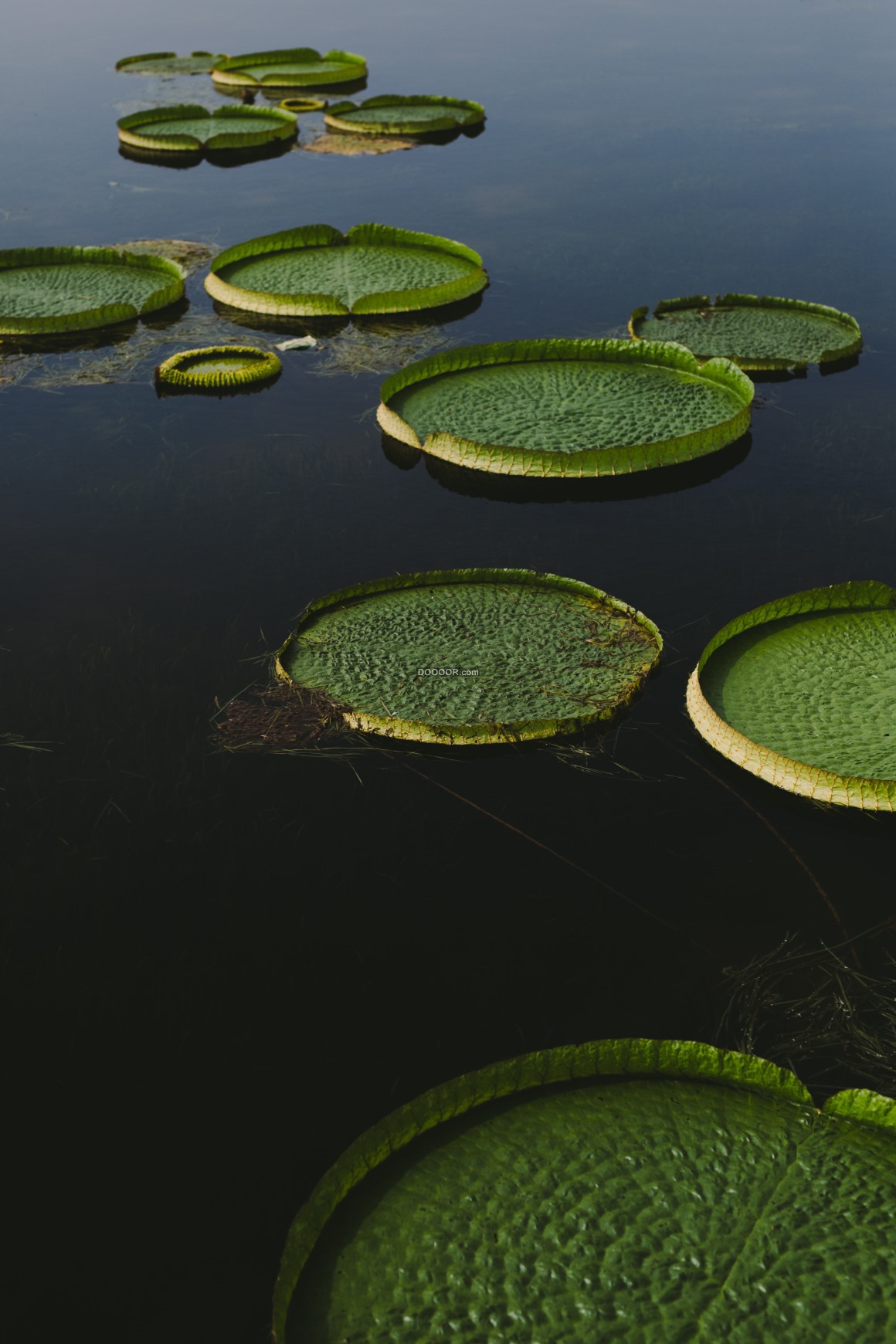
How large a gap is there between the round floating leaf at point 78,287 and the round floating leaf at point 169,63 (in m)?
6.56

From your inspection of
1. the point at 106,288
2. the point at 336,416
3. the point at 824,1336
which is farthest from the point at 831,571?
the point at 106,288

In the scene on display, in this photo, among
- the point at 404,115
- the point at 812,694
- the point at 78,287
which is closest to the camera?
the point at 812,694

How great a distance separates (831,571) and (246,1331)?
2785 millimetres

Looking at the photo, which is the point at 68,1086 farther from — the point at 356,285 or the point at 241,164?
the point at 241,164

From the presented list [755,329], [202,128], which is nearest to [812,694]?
[755,329]

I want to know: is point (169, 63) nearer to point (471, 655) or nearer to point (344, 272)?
point (344, 272)

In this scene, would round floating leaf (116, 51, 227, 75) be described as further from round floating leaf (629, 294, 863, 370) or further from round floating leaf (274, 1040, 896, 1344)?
round floating leaf (274, 1040, 896, 1344)

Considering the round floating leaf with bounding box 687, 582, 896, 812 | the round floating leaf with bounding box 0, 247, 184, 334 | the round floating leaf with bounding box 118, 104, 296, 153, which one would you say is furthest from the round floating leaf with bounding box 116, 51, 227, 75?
the round floating leaf with bounding box 687, 582, 896, 812

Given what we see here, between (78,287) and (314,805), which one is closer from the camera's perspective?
(314,805)

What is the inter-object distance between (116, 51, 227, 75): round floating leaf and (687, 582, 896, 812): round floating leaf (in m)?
10.9

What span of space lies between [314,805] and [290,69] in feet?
34.8

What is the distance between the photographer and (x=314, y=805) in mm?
2854

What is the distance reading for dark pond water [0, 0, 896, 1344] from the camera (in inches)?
84.0

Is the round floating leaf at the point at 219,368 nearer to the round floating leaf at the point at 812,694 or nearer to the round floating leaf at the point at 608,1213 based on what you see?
the round floating leaf at the point at 812,694
